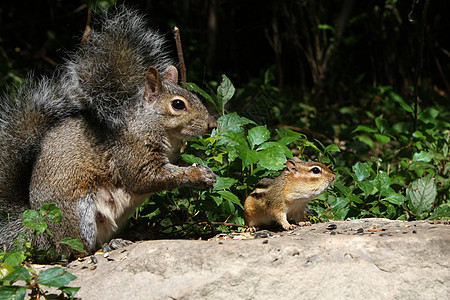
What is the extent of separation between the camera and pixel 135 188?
10.5ft

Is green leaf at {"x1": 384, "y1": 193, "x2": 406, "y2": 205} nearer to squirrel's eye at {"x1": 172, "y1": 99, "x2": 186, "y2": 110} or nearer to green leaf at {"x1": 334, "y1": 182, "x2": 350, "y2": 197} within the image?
green leaf at {"x1": 334, "y1": 182, "x2": 350, "y2": 197}

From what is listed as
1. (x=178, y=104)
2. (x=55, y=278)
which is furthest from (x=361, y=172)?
(x=55, y=278)

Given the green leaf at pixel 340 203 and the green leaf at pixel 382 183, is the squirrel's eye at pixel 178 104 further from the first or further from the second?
the green leaf at pixel 382 183

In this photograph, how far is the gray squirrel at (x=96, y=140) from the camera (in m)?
3.12


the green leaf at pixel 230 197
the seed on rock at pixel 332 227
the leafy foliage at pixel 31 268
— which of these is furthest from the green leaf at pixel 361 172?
the leafy foliage at pixel 31 268

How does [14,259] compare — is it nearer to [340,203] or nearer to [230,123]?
[230,123]

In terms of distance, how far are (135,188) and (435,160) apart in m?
2.50

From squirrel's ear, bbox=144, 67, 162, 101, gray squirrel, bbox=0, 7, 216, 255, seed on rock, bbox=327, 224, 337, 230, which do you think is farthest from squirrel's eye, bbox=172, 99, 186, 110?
seed on rock, bbox=327, 224, 337, 230

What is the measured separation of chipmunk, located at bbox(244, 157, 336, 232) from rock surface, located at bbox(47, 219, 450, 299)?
0.53m

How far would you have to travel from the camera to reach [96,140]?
3.27 m

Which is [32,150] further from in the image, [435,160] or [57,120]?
[435,160]

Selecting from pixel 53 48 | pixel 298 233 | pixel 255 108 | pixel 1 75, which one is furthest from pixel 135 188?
pixel 53 48

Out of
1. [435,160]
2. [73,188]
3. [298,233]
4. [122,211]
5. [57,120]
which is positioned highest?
[57,120]

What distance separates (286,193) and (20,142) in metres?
1.62
